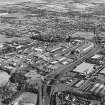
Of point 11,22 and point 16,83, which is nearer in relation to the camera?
point 16,83

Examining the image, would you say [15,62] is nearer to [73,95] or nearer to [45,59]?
[45,59]

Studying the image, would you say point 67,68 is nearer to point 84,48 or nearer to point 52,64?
point 52,64

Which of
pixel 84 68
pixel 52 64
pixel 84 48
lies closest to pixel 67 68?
pixel 84 68

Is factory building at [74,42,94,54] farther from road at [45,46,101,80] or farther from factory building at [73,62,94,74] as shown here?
factory building at [73,62,94,74]

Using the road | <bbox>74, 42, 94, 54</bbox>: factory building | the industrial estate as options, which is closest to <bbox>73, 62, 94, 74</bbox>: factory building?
the industrial estate

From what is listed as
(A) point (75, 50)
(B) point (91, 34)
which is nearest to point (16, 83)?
(A) point (75, 50)

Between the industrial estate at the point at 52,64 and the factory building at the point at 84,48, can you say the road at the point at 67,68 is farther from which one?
the factory building at the point at 84,48

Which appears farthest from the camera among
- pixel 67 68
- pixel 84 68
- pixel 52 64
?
pixel 52 64

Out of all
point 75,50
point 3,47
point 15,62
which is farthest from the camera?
point 3,47
